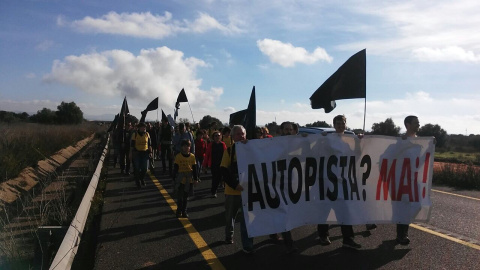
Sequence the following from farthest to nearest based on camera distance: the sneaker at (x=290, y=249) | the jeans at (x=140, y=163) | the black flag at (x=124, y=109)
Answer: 1. the black flag at (x=124, y=109)
2. the jeans at (x=140, y=163)
3. the sneaker at (x=290, y=249)

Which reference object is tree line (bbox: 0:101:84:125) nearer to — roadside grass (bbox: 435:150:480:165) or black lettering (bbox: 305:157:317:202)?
roadside grass (bbox: 435:150:480:165)

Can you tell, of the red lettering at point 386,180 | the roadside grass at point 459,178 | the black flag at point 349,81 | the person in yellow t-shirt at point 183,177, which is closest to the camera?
the red lettering at point 386,180

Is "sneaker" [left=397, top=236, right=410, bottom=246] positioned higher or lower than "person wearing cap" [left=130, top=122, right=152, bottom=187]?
lower

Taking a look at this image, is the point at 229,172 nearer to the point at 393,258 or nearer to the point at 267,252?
the point at 267,252

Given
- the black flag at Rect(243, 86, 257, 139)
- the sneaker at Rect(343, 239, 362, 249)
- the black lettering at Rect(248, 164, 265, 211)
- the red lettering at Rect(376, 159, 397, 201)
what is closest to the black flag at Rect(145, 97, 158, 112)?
the black flag at Rect(243, 86, 257, 139)

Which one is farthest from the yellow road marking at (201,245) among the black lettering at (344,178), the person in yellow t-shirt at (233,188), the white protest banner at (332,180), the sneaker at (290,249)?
the black lettering at (344,178)

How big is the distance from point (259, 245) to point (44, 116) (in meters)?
106

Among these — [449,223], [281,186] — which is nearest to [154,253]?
[281,186]

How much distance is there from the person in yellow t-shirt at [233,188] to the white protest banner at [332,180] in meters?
0.26

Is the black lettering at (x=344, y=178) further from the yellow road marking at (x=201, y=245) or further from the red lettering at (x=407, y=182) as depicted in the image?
the yellow road marking at (x=201, y=245)

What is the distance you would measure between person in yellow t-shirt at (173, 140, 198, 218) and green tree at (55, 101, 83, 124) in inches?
3954

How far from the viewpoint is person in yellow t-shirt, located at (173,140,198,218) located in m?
8.28

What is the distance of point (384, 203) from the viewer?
6.32m

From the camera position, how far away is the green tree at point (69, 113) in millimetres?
102275
